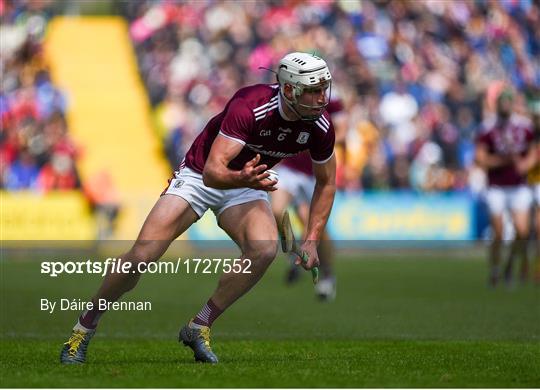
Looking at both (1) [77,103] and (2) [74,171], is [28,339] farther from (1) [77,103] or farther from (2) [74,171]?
(1) [77,103]

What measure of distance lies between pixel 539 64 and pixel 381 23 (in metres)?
4.33

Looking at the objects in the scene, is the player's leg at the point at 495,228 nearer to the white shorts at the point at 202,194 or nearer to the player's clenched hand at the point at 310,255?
the player's clenched hand at the point at 310,255

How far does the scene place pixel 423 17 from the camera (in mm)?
31062

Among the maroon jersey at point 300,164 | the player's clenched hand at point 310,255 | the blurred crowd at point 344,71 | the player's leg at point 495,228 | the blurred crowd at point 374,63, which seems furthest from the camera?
the blurred crowd at point 374,63

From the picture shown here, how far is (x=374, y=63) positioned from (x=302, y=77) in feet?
71.6

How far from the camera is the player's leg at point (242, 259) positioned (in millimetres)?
8383

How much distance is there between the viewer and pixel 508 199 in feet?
56.3

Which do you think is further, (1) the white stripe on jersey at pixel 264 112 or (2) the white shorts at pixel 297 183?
(2) the white shorts at pixel 297 183

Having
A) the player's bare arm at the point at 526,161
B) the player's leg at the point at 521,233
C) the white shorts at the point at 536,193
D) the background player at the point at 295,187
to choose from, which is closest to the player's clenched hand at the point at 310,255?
the background player at the point at 295,187

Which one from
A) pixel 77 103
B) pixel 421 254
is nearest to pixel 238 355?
pixel 421 254

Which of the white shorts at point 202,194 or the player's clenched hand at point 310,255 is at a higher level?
the white shorts at point 202,194

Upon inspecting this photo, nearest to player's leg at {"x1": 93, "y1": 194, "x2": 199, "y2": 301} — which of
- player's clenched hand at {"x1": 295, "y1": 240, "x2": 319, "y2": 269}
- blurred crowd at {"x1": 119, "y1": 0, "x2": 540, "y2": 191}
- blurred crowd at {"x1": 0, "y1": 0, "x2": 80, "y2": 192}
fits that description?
player's clenched hand at {"x1": 295, "y1": 240, "x2": 319, "y2": 269}

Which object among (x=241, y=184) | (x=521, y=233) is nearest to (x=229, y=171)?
(x=241, y=184)

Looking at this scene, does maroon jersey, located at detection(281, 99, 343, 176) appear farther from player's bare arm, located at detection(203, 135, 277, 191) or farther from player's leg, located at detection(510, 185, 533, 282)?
player's bare arm, located at detection(203, 135, 277, 191)
